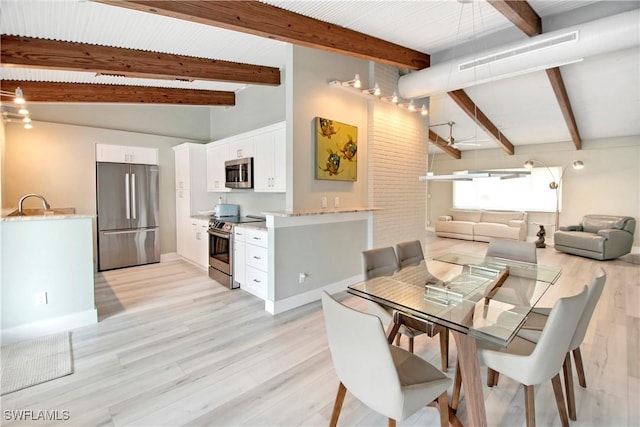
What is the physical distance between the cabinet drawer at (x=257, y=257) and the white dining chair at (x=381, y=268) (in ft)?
4.61

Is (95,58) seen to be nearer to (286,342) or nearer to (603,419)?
(286,342)

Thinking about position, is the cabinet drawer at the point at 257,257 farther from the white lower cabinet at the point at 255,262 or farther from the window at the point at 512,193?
the window at the point at 512,193

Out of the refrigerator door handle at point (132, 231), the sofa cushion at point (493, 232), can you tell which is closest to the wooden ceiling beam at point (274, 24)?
the refrigerator door handle at point (132, 231)

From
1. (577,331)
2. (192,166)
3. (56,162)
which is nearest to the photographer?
(577,331)

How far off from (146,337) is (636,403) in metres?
3.80

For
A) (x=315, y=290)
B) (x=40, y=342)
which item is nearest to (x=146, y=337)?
(x=40, y=342)

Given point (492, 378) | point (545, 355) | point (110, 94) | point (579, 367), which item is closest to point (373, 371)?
point (545, 355)

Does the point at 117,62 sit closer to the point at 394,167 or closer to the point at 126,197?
the point at 126,197

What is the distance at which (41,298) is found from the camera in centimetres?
283

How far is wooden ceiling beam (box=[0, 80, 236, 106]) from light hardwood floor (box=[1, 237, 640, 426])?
9.60ft

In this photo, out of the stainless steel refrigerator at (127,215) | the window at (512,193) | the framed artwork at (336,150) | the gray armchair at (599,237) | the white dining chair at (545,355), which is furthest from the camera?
the window at (512,193)

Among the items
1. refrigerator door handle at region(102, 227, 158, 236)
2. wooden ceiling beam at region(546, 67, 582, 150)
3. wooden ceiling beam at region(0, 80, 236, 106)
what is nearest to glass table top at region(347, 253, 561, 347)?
wooden ceiling beam at region(546, 67, 582, 150)

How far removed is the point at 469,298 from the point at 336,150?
2464mm

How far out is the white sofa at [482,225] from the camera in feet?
26.2
